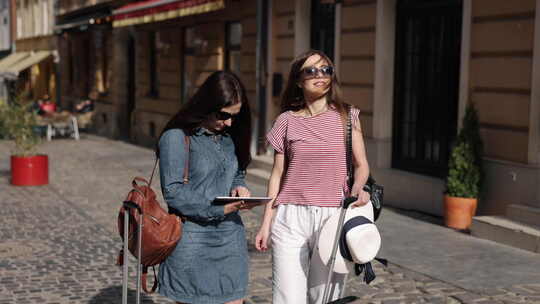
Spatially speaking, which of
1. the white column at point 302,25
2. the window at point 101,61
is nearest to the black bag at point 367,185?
the white column at point 302,25

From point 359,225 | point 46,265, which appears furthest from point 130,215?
point 46,265

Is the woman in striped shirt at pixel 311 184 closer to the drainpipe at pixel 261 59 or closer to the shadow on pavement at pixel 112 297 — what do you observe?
the shadow on pavement at pixel 112 297

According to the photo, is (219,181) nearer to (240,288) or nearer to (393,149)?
(240,288)

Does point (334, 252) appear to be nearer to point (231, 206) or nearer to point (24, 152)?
point (231, 206)

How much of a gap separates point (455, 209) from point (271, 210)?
5001mm

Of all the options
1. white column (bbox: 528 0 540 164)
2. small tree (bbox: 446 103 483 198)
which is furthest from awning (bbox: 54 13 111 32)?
white column (bbox: 528 0 540 164)

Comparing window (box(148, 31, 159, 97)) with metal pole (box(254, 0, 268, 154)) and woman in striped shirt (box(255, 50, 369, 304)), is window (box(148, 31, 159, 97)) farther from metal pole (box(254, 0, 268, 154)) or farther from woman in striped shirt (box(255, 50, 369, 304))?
woman in striped shirt (box(255, 50, 369, 304))

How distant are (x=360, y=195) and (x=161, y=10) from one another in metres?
14.1

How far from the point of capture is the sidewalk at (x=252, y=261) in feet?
19.2

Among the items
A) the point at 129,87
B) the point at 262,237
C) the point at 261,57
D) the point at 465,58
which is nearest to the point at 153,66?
the point at 129,87

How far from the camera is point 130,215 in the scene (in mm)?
3383

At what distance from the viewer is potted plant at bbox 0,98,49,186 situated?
12.1m

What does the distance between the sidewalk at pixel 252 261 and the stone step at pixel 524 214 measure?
0.43 metres

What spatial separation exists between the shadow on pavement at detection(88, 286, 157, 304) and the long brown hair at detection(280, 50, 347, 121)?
2392 mm
